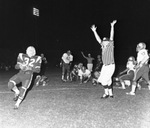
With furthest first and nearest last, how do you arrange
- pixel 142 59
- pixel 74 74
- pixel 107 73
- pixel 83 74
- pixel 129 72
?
pixel 74 74 → pixel 83 74 → pixel 129 72 → pixel 142 59 → pixel 107 73

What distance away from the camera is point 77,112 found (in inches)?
241

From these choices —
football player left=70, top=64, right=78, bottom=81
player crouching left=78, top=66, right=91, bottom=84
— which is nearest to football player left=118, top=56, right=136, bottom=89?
player crouching left=78, top=66, right=91, bottom=84

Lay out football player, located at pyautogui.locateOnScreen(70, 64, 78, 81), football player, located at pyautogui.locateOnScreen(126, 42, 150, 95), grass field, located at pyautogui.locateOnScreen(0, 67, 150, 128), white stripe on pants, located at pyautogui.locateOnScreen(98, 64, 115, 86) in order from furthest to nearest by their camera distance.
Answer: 1. football player, located at pyautogui.locateOnScreen(70, 64, 78, 81)
2. football player, located at pyautogui.locateOnScreen(126, 42, 150, 95)
3. white stripe on pants, located at pyautogui.locateOnScreen(98, 64, 115, 86)
4. grass field, located at pyautogui.locateOnScreen(0, 67, 150, 128)

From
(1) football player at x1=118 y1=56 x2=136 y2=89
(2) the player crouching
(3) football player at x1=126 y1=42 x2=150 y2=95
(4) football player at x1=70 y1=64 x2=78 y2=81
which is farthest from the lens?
(4) football player at x1=70 y1=64 x2=78 y2=81

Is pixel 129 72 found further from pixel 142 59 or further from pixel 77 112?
pixel 77 112

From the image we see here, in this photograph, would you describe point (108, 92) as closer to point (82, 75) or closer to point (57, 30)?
point (82, 75)

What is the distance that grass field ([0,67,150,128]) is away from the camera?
5.08 m

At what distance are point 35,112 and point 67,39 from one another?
42.8 meters

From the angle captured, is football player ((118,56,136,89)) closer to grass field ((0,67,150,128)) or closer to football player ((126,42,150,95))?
football player ((126,42,150,95))

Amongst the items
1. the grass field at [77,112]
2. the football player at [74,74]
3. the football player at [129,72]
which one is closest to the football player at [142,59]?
the grass field at [77,112]

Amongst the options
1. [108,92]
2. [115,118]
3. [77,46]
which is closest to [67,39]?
[77,46]

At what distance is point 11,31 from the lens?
4478 centimetres

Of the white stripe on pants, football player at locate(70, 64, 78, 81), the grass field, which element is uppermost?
the white stripe on pants

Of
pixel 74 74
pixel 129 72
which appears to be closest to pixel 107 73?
pixel 129 72
